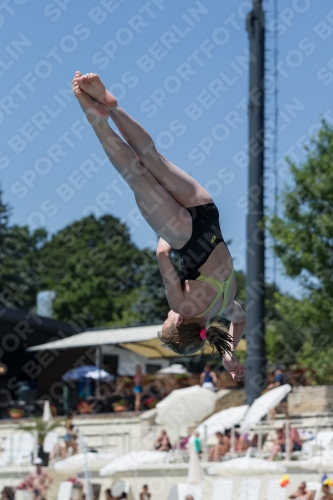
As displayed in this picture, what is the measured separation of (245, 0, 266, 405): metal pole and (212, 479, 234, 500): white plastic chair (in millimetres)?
4369

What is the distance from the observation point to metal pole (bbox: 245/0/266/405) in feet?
59.6

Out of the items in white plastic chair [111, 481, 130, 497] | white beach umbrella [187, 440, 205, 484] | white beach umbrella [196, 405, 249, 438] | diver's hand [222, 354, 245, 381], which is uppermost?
diver's hand [222, 354, 245, 381]

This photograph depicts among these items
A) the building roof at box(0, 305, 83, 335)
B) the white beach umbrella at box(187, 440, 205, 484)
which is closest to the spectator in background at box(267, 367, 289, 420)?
the white beach umbrella at box(187, 440, 205, 484)

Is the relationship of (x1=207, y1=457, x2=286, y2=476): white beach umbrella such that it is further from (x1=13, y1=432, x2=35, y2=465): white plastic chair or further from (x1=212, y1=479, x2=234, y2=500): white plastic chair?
(x1=13, y1=432, x2=35, y2=465): white plastic chair

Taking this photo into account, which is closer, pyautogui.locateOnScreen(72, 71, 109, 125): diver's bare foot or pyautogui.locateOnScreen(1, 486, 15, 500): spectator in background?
pyautogui.locateOnScreen(72, 71, 109, 125): diver's bare foot

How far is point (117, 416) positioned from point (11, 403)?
166 inches

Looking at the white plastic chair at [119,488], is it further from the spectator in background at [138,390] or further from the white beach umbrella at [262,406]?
the spectator in background at [138,390]

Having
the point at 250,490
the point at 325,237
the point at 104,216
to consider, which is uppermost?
the point at 104,216

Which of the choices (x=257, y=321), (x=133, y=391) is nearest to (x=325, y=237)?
(x=257, y=321)

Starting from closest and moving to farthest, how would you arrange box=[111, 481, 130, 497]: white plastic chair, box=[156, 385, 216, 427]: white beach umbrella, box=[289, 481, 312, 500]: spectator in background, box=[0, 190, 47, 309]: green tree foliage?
box=[289, 481, 312, 500]: spectator in background, box=[111, 481, 130, 497]: white plastic chair, box=[156, 385, 216, 427]: white beach umbrella, box=[0, 190, 47, 309]: green tree foliage

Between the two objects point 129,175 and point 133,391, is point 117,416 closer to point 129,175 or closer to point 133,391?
point 133,391

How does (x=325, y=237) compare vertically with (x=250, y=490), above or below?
above

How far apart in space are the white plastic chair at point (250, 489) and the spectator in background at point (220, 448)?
43.8 inches

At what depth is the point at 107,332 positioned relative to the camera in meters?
22.9
